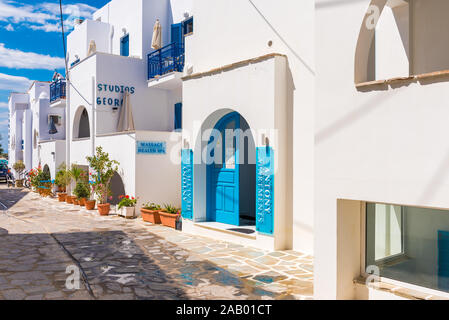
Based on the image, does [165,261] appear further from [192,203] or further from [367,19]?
[367,19]

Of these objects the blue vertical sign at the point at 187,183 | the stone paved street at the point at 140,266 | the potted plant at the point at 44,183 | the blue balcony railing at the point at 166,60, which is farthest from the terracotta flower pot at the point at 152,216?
the potted plant at the point at 44,183

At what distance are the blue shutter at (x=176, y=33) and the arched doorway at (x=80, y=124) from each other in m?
5.74

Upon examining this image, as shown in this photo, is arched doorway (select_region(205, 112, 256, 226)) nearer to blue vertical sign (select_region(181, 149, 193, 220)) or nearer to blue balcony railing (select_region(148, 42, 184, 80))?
blue vertical sign (select_region(181, 149, 193, 220))

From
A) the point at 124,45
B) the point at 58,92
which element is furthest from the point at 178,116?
the point at 58,92

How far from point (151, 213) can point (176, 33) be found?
317 inches

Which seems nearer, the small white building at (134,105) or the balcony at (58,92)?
the small white building at (134,105)

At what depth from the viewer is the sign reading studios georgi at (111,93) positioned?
15.4m

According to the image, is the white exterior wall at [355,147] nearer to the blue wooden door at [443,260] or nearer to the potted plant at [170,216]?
the blue wooden door at [443,260]

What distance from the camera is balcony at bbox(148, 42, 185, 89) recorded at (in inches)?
556

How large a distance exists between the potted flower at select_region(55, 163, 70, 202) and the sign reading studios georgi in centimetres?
427

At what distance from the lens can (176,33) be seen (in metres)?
15.6

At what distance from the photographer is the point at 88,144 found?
53.9 feet

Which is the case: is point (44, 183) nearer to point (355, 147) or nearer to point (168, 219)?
point (168, 219)

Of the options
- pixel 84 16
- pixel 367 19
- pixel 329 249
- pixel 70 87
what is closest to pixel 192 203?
pixel 329 249
